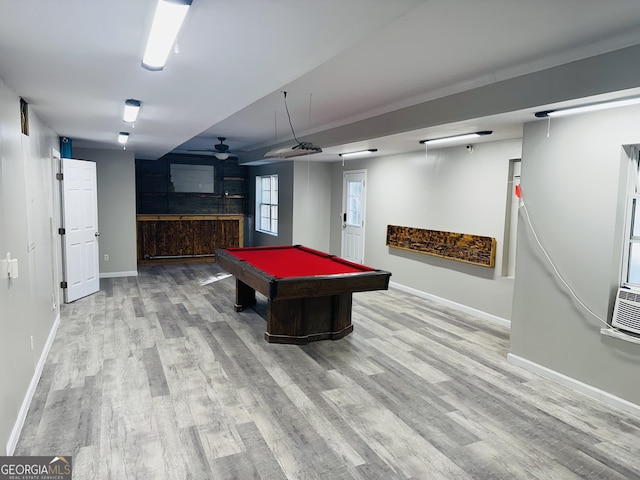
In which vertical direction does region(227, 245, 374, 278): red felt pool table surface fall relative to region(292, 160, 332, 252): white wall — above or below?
below

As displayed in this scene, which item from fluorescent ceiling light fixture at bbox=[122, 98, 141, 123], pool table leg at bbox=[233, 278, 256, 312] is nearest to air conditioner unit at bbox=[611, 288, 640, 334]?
pool table leg at bbox=[233, 278, 256, 312]

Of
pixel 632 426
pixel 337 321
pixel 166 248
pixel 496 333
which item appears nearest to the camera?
pixel 632 426

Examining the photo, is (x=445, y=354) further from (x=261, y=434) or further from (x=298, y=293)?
(x=261, y=434)

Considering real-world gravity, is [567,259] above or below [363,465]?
above

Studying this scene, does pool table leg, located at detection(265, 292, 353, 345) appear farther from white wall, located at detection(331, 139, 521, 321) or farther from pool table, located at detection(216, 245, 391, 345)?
white wall, located at detection(331, 139, 521, 321)

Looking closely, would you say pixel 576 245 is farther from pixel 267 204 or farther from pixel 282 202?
pixel 267 204

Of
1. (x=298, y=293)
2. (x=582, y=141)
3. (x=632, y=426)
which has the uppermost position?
(x=582, y=141)

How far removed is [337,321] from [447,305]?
2130 millimetres

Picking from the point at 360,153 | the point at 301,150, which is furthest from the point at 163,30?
the point at 360,153

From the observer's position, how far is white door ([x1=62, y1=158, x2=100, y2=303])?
18.3 feet

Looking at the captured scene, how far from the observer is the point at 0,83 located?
99.3 inches

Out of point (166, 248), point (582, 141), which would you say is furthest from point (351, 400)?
point (166, 248)

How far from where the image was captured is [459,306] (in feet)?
18.6

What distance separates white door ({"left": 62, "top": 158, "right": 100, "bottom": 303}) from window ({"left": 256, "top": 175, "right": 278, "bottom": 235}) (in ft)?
12.8
